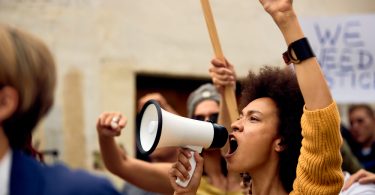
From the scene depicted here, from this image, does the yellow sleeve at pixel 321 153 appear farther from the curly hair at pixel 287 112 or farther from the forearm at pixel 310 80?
the curly hair at pixel 287 112

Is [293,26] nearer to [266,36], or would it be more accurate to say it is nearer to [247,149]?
[247,149]

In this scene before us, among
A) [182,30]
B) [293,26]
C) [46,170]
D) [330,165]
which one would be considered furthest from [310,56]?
[182,30]

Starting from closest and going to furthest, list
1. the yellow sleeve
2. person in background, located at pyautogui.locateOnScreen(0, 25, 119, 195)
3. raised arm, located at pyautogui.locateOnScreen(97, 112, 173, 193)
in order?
person in background, located at pyautogui.locateOnScreen(0, 25, 119, 195)
the yellow sleeve
raised arm, located at pyautogui.locateOnScreen(97, 112, 173, 193)

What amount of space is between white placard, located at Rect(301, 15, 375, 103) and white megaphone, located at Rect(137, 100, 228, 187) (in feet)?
8.51

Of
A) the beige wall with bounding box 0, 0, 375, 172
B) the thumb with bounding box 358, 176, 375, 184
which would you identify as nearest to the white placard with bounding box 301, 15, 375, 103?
the thumb with bounding box 358, 176, 375, 184

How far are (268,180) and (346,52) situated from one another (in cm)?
271

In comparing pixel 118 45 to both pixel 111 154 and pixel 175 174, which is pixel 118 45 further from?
pixel 175 174

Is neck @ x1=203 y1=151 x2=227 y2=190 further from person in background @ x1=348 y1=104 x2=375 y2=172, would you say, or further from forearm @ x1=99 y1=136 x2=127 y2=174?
person in background @ x1=348 y1=104 x2=375 y2=172

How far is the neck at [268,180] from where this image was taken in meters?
2.77

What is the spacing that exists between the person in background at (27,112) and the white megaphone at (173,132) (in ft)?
2.23

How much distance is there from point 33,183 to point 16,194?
0.14 ft

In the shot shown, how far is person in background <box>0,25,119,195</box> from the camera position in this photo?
174 cm

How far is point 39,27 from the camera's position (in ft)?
24.5

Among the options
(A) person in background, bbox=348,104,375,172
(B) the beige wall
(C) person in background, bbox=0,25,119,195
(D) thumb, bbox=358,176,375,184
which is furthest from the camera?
(B) the beige wall
